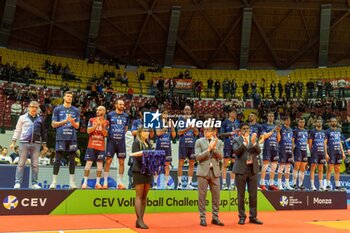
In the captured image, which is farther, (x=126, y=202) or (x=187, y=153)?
(x=187, y=153)

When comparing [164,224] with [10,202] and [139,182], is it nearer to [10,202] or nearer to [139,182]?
[139,182]

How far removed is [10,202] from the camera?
8.22 m

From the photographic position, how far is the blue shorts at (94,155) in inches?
353

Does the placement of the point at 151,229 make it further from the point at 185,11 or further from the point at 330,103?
the point at 185,11

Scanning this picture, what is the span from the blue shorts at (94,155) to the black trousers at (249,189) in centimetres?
319

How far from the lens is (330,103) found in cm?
2405

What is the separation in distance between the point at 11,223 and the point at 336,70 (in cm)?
2789

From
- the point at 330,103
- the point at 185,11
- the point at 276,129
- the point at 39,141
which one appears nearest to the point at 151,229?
the point at 39,141

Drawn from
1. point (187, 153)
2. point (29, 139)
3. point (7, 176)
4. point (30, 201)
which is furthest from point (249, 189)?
point (7, 176)

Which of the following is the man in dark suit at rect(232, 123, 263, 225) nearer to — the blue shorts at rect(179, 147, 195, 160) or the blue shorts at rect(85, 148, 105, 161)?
the blue shorts at rect(179, 147, 195, 160)

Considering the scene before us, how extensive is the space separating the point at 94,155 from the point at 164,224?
96.4 inches

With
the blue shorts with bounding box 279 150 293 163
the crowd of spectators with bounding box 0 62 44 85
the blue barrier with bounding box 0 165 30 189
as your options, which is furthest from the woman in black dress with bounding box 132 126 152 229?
the crowd of spectators with bounding box 0 62 44 85

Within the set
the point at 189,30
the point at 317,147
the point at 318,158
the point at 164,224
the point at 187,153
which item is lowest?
the point at 164,224

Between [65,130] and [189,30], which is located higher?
[189,30]
